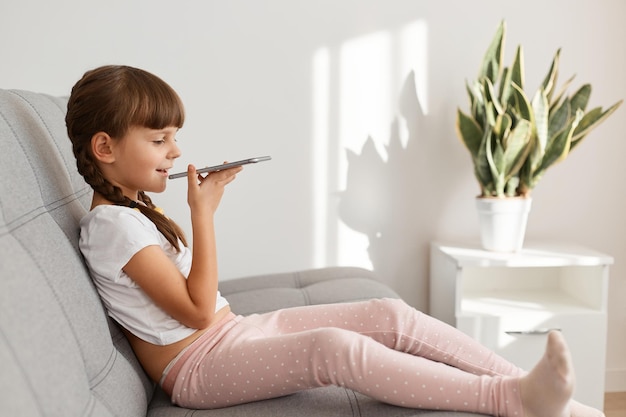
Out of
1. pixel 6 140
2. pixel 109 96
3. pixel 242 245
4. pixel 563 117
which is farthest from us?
pixel 242 245

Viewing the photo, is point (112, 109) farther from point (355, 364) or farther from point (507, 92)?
point (507, 92)

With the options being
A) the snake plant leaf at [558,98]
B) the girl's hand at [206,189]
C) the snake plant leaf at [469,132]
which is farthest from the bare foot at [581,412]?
the snake plant leaf at [558,98]

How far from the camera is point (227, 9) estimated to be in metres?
2.27

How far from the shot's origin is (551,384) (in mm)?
1049

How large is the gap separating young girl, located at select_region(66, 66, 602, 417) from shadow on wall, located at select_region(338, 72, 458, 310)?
40.8 inches

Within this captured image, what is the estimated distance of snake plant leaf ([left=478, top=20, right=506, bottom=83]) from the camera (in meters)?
2.17

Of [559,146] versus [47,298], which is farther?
[559,146]

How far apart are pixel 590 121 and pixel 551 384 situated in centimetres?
134

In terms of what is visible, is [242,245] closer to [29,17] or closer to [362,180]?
[362,180]

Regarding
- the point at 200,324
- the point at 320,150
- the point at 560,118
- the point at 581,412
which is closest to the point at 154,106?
the point at 200,324

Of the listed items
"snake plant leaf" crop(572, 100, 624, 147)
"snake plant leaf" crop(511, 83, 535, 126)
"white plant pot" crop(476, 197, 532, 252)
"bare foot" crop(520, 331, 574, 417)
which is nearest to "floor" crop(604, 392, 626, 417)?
"white plant pot" crop(476, 197, 532, 252)

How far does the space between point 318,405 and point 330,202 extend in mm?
1269

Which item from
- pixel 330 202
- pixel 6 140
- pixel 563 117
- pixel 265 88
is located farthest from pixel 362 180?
pixel 6 140

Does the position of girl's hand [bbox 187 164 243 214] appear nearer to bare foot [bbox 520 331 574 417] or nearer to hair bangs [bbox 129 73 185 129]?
hair bangs [bbox 129 73 185 129]
